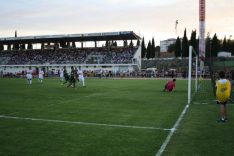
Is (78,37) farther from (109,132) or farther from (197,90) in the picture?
(109,132)

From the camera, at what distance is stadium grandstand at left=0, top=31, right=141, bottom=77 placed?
7550 centimetres

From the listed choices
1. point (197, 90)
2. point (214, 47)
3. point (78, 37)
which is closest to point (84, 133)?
point (197, 90)

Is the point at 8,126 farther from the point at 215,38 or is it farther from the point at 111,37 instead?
the point at 215,38

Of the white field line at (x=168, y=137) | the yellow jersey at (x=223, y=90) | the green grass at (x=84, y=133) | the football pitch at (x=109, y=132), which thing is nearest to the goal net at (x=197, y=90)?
the football pitch at (x=109, y=132)

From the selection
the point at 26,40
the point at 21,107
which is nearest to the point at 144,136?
the point at 21,107

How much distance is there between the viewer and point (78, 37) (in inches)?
3147

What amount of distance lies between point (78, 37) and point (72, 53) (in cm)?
537

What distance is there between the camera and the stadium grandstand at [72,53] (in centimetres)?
7550

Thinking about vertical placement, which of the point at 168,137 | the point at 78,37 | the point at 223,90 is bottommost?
the point at 168,137

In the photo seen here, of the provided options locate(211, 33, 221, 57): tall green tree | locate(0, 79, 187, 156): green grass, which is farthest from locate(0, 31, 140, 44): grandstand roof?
locate(0, 79, 187, 156): green grass

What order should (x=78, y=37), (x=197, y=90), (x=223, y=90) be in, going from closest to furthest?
(x=223, y=90), (x=197, y=90), (x=78, y=37)

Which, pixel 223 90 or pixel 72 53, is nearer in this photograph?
pixel 223 90

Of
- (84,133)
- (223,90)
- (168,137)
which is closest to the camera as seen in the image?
(168,137)

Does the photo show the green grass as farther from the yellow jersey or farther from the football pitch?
the yellow jersey
